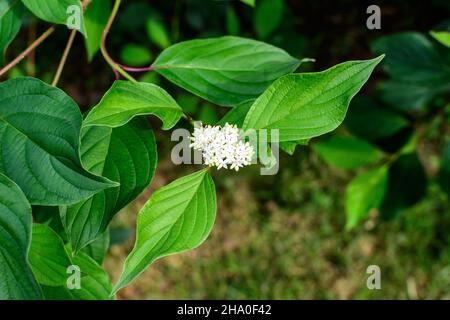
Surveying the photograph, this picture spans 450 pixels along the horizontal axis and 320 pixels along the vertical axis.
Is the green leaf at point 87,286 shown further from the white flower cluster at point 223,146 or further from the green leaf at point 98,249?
the white flower cluster at point 223,146

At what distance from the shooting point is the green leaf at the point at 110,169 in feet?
2.79

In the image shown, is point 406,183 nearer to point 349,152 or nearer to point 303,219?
point 349,152

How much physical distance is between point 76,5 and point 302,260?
1453 mm

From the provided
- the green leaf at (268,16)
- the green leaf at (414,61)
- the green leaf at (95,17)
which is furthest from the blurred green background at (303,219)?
the green leaf at (95,17)

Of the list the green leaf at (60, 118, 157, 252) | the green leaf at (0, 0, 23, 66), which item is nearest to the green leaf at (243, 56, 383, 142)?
the green leaf at (60, 118, 157, 252)

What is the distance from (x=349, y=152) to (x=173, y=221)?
3.23 ft

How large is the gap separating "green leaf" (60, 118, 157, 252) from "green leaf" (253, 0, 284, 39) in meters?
0.81

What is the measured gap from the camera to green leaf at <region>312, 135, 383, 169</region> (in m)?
1.68

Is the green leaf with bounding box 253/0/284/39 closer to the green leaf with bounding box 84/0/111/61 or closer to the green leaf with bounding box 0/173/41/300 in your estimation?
the green leaf with bounding box 84/0/111/61

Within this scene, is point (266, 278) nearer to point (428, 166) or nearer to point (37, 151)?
point (428, 166)

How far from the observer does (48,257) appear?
3.01ft

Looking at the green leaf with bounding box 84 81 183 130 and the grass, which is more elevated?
the grass

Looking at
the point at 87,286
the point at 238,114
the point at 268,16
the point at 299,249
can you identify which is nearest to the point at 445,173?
the point at 268,16

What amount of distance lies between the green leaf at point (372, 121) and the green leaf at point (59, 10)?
0.94 meters
